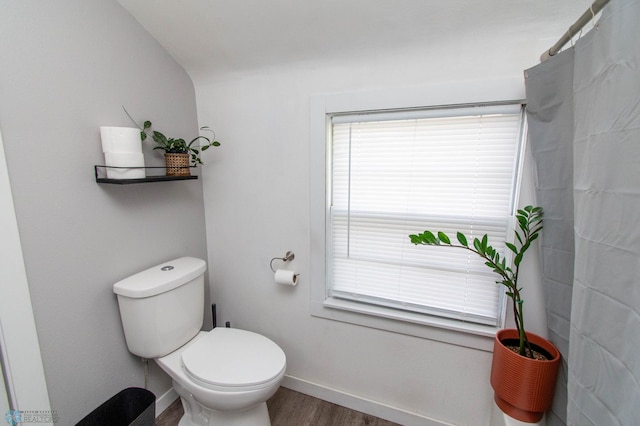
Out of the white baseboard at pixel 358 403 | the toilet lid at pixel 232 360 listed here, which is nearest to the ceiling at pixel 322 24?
the toilet lid at pixel 232 360

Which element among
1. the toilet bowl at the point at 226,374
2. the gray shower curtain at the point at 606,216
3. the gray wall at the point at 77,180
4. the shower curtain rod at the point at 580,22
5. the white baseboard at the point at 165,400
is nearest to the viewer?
the gray shower curtain at the point at 606,216

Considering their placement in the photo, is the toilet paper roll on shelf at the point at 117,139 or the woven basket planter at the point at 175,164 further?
the woven basket planter at the point at 175,164

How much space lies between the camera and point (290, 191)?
1.49m

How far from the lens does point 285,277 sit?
4.87 feet

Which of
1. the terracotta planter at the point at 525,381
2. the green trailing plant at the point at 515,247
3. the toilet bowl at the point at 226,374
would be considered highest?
the green trailing plant at the point at 515,247

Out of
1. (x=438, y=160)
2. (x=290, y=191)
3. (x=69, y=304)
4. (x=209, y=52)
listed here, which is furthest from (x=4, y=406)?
(x=438, y=160)

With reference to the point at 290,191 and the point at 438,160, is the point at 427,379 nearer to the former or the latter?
the point at 438,160

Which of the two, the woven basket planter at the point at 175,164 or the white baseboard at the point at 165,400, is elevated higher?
the woven basket planter at the point at 175,164

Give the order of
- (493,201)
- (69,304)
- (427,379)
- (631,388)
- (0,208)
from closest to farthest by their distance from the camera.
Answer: (631,388)
(0,208)
(69,304)
(493,201)
(427,379)

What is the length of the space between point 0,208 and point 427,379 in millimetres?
1854

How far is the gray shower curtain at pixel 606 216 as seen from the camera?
564 mm

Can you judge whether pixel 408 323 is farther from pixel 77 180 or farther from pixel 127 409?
pixel 77 180

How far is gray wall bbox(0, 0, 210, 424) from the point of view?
92 centimetres

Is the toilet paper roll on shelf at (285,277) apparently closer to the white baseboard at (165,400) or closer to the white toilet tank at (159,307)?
the white toilet tank at (159,307)
